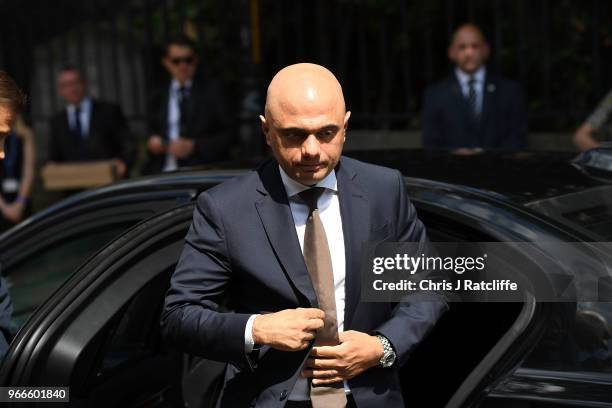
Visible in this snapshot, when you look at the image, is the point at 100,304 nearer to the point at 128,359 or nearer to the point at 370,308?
the point at 128,359

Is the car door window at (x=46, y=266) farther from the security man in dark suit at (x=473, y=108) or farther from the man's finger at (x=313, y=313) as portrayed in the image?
the security man in dark suit at (x=473, y=108)

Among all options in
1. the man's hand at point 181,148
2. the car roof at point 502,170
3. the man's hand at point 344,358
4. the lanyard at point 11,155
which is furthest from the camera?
the lanyard at point 11,155

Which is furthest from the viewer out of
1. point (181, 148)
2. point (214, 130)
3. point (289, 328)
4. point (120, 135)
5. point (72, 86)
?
point (120, 135)

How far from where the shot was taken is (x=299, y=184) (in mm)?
2518

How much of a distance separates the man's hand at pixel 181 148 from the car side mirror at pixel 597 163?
416 cm

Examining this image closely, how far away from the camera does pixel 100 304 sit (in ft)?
9.50

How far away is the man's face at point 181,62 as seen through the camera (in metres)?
7.20

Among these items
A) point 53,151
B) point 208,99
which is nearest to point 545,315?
point 208,99

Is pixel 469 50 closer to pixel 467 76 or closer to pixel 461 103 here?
pixel 467 76

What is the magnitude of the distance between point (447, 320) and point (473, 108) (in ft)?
12.7

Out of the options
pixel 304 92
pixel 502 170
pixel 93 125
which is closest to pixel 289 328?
pixel 304 92

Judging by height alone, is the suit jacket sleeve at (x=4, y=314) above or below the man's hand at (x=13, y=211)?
above

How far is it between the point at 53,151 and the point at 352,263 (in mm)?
5695

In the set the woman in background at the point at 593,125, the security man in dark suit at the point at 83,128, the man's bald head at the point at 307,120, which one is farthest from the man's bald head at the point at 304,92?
the security man in dark suit at the point at 83,128
